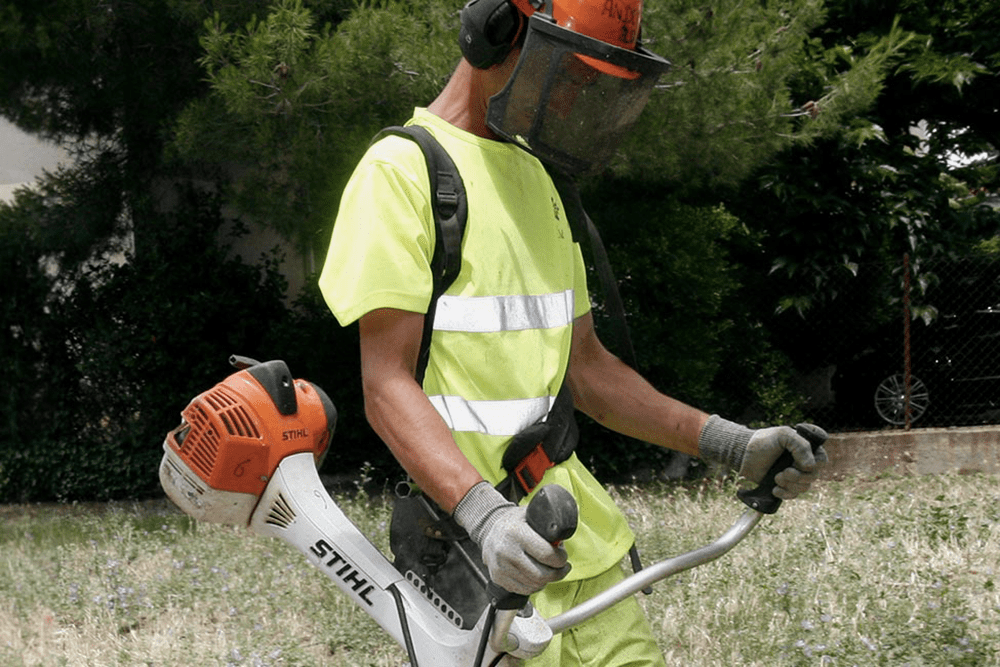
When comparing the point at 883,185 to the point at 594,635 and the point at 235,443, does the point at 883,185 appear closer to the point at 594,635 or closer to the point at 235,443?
the point at 594,635

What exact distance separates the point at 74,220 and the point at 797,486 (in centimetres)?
753

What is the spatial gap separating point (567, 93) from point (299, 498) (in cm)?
94

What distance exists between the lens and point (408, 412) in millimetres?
1907

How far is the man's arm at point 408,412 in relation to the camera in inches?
73.6

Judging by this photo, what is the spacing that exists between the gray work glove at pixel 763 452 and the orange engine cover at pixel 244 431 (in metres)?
0.83

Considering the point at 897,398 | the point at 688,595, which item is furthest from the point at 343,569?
the point at 897,398

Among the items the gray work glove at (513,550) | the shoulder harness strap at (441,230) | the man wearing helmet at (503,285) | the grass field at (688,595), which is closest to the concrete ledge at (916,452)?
the grass field at (688,595)

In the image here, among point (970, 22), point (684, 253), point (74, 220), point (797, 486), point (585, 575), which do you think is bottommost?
point (74, 220)

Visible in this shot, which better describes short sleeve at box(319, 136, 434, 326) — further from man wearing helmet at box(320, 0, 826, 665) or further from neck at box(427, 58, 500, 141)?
neck at box(427, 58, 500, 141)

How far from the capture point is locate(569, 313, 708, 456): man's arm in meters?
2.38

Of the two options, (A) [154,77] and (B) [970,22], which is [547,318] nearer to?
(A) [154,77]

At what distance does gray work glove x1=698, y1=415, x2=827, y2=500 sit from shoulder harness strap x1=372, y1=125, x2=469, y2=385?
65 cm

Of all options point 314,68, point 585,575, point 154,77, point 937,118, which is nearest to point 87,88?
point 154,77

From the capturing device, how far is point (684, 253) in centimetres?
807
